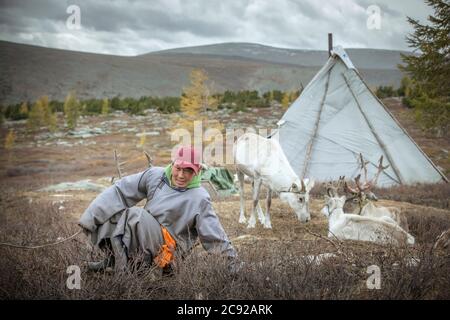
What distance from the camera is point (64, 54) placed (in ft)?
425

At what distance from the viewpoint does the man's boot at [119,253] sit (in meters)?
3.60

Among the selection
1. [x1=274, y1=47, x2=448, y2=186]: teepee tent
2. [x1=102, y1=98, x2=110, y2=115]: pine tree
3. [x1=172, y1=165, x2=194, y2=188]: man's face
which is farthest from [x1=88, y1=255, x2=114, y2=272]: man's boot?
[x1=102, y1=98, x2=110, y2=115]: pine tree

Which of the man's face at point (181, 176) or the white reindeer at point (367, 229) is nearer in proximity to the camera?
the man's face at point (181, 176)

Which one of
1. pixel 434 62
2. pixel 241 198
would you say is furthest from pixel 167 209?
pixel 434 62

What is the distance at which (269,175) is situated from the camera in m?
8.41

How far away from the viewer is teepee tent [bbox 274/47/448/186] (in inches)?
535

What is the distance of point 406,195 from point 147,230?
9799mm

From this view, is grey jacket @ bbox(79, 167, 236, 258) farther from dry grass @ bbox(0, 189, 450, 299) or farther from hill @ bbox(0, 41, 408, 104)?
hill @ bbox(0, 41, 408, 104)

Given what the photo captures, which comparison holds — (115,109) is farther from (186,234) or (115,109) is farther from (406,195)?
(186,234)

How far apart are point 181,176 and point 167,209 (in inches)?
13.0

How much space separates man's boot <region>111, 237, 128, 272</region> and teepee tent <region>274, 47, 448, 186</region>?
10909 millimetres

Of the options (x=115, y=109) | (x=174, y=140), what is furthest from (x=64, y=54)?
(x=174, y=140)

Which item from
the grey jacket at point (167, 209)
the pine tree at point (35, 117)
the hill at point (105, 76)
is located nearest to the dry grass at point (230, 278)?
the grey jacket at point (167, 209)

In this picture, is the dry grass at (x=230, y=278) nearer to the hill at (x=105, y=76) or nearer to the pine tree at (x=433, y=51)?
the pine tree at (x=433, y=51)
